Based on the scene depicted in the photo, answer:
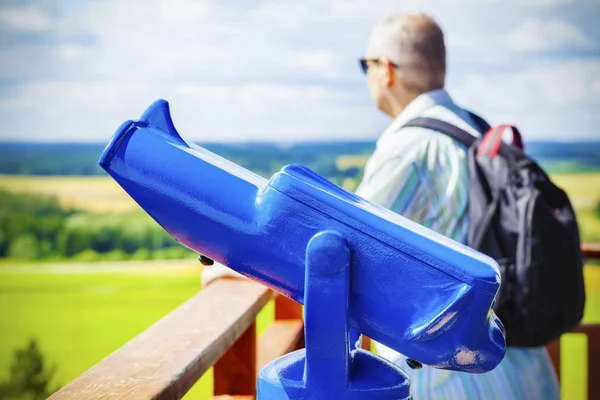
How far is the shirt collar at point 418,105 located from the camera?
1.54m

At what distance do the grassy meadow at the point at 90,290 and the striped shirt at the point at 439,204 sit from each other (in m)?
5.25

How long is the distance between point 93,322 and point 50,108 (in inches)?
82.9

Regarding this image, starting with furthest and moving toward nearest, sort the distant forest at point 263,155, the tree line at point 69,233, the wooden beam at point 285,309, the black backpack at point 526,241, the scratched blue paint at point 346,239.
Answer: the tree line at point 69,233, the distant forest at point 263,155, the wooden beam at point 285,309, the black backpack at point 526,241, the scratched blue paint at point 346,239

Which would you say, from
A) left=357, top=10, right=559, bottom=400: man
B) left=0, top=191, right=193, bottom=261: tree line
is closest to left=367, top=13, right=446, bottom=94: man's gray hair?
left=357, top=10, right=559, bottom=400: man

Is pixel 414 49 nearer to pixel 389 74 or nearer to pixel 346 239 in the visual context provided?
pixel 389 74

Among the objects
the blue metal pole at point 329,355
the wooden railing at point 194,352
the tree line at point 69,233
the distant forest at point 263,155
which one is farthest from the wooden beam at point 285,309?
the tree line at point 69,233

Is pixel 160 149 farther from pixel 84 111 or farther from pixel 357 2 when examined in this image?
pixel 84 111

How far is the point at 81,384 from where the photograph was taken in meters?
0.89

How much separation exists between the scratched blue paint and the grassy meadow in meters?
5.89

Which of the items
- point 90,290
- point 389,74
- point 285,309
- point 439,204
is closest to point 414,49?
point 389,74

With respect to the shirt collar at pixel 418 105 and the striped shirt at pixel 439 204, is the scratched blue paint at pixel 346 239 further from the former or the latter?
the shirt collar at pixel 418 105

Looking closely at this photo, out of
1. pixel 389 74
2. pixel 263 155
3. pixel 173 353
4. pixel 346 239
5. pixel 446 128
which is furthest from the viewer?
pixel 263 155

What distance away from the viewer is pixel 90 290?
22.5 ft

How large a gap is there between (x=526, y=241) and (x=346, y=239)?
785 mm
